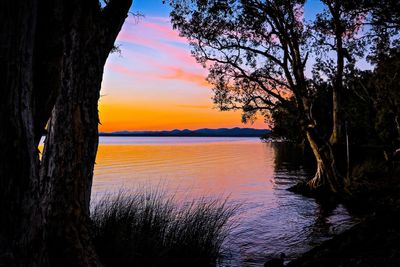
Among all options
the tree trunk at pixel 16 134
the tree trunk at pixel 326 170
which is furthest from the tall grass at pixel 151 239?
the tree trunk at pixel 326 170

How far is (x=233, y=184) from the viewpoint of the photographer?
101 feet

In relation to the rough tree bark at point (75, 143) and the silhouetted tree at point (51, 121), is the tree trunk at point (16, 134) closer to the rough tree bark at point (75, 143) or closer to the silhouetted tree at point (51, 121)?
the silhouetted tree at point (51, 121)

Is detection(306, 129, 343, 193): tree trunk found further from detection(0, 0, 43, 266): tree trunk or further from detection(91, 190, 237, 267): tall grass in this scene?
detection(0, 0, 43, 266): tree trunk

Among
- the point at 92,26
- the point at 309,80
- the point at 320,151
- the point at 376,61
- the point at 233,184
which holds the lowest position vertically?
the point at 233,184

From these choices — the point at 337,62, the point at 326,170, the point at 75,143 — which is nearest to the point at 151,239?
the point at 75,143

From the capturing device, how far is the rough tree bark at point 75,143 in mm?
5270

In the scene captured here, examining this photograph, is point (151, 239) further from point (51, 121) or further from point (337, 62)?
point (337, 62)

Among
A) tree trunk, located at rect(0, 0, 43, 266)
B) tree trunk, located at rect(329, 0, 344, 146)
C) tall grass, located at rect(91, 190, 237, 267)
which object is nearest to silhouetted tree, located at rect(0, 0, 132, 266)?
tree trunk, located at rect(0, 0, 43, 266)

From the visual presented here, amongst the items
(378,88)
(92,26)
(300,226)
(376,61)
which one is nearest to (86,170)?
(92,26)

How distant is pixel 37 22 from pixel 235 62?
805 inches

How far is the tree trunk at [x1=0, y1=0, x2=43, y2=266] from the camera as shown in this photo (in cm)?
304

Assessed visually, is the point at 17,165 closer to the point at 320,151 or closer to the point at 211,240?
the point at 211,240

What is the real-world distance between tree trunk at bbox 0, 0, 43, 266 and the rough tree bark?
1995 millimetres

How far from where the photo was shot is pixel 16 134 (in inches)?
123
